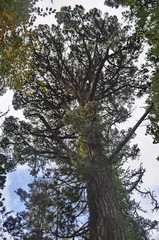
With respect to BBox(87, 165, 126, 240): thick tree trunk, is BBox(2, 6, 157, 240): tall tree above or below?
above

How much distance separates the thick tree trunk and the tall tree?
16 cm

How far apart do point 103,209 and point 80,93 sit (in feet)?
19.2

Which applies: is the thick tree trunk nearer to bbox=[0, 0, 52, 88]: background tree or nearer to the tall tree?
the tall tree

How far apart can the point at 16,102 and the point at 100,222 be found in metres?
6.82

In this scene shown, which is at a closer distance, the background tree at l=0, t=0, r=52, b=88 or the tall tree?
the background tree at l=0, t=0, r=52, b=88

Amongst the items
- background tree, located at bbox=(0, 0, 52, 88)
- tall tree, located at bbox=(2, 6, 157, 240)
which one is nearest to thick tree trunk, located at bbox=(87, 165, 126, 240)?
tall tree, located at bbox=(2, 6, 157, 240)

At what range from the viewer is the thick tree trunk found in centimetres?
522

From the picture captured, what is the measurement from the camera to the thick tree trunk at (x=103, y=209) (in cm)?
522

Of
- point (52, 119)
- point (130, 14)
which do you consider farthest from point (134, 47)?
point (52, 119)

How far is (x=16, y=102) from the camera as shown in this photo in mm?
9875

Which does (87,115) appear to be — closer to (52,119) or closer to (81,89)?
(81,89)

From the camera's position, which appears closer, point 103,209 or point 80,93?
point 103,209

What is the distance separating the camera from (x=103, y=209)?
5656mm

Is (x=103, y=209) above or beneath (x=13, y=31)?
beneath
